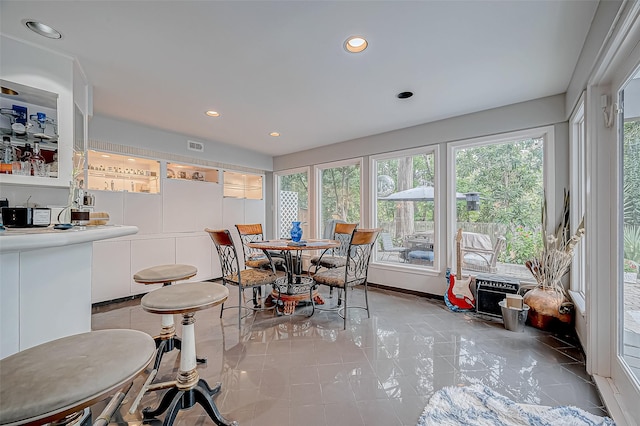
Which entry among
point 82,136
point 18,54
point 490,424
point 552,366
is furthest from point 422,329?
point 18,54

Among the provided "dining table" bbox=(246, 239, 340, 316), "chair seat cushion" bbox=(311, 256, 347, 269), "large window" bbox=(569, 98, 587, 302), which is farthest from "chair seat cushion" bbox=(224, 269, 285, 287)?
"large window" bbox=(569, 98, 587, 302)

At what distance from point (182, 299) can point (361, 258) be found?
2.05 m

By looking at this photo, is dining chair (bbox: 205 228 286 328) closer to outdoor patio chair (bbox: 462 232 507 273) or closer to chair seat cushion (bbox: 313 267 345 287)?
chair seat cushion (bbox: 313 267 345 287)

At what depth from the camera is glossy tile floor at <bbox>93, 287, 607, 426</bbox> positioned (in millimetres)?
1628

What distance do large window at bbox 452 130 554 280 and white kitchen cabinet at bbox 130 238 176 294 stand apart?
4165 mm

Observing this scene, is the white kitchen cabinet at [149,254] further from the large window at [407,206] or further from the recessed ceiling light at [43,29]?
the large window at [407,206]

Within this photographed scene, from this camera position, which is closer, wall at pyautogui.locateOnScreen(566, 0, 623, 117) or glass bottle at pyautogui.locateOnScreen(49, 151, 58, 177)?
wall at pyautogui.locateOnScreen(566, 0, 623, 117)

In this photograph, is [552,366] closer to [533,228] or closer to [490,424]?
[490,424]

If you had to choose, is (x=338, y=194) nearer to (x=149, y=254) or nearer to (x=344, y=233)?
(x=344, y=233)

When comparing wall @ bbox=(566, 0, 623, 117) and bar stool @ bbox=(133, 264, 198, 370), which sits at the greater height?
wall @ bbox=(566, 0, 623, 117)

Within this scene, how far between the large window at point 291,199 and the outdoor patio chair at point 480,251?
2.85 meters

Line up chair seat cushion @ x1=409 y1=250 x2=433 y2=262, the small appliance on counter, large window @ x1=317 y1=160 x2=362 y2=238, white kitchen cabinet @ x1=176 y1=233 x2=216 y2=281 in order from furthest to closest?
1. large window @ x1=317 y1=160 x2=362 y2=238
2. white kitchen cabinet @ x1=176 y1=233 x2=216 y2=281
3. chair seat cushion @ x1=409 y1=250 x2=433 y2=262
4. the small appliance on counter

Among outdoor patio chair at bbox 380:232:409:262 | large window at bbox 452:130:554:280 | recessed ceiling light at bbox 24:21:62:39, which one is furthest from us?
outdoor patio chair at bbox 380:232:409:262

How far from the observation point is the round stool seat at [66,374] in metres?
0.60
